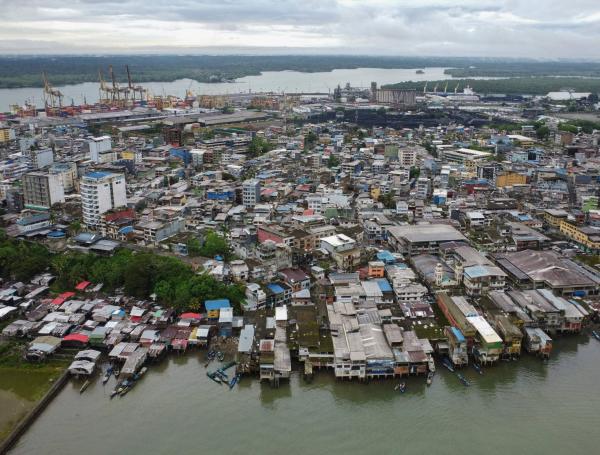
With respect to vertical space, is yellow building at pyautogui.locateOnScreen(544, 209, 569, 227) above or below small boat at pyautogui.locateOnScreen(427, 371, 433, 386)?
above

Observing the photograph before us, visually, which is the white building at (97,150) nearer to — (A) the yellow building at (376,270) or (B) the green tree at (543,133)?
(A) the yellow building at (376,270)

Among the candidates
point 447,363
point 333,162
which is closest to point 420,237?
point 447,363

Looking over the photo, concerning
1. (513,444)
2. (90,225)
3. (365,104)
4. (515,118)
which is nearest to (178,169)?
(90,225)

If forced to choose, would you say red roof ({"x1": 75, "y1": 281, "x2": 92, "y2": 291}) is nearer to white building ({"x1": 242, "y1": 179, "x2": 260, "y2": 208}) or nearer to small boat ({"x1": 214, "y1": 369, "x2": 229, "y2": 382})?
small boat ({"x1": 214, "y1": 369, "x2": 229, "y2": 382})

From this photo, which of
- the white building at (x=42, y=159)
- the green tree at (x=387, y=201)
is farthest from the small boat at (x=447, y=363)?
the white building at (x=42, y=159)

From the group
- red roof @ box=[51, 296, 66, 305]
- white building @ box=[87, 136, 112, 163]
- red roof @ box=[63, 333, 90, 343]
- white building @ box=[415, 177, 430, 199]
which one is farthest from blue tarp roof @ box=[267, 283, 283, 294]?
white building @ box=[87, 136, 112, 163]

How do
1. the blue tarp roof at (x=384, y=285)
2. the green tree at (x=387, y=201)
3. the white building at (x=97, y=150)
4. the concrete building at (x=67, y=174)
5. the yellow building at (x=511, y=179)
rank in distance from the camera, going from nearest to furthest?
the blue tarp roof at (x=384, y=285), the green tree at (x=387, y=201), the concrete building at (x=67, y=174), the yellow building at (x=511, y=179), the white building at (x=97, y=150)
